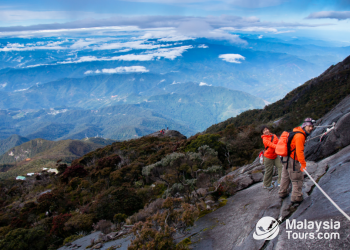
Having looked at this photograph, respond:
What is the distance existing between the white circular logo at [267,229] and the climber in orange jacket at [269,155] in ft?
8.95

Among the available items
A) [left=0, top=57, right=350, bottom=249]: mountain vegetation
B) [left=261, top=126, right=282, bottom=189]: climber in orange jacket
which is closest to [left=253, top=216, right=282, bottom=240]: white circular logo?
[left=261, top=126, right=282, bottom=189]: climber in orange jacket

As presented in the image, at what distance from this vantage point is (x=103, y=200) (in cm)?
2017

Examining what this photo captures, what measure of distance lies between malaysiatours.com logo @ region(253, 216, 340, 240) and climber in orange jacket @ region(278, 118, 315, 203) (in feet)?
4.08

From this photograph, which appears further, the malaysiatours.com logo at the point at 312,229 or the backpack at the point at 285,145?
the backpack at the point at 285,145

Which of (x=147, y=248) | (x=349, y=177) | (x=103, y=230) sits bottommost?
(x=103, y=230)

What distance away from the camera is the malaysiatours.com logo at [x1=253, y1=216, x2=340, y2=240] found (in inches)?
196

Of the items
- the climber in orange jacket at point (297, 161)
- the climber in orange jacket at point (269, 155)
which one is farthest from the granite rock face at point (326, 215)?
the climber in orange jacket at point (269, 155)

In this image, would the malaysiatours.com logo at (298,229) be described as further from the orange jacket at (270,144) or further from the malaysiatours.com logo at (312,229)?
the orange jacket at (270,144)

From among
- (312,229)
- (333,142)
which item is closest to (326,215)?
(312,229)

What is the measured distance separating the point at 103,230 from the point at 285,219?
13606 mm

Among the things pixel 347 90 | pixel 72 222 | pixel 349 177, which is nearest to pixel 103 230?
pixel 72 222

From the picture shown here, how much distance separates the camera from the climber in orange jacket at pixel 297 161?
6738 millimetres

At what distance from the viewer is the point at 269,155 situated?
9016 millimetres

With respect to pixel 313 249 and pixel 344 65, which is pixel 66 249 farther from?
pixel 344 65
